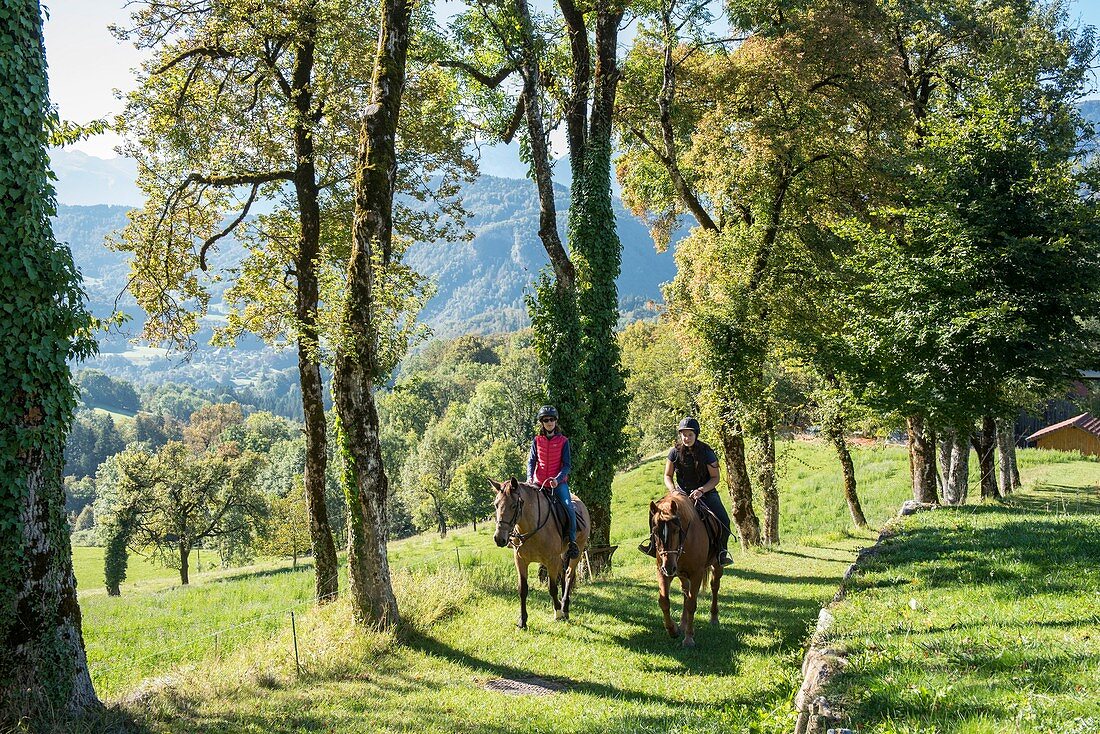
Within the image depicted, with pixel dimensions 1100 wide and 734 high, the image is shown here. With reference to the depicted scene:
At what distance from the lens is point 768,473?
2162 centimetres

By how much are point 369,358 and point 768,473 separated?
1546 centimetres

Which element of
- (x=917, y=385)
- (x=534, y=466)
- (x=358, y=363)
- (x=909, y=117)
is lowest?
(x=534, y=466)

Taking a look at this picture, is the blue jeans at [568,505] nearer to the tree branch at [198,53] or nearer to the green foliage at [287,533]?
the tree branch at [198,53]

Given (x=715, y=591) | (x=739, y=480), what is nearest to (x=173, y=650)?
(x=715, y=591)

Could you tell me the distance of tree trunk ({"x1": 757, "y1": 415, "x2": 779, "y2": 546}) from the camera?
2114cm

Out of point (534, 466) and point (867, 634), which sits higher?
point (534, 466)

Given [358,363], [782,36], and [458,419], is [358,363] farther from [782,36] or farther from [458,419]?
[458,419]

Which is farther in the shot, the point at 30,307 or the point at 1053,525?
the point at 1053,525

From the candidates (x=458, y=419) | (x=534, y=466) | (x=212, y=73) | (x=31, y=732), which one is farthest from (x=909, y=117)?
(x=458, y=419)

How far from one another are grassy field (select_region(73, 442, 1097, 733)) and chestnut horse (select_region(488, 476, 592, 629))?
2.04ft

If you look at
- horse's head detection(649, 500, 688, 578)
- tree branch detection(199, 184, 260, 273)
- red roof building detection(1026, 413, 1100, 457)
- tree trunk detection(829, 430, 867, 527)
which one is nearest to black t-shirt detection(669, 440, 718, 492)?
horse's head detection(649, 500, 688, 578)

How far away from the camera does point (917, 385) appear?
14.9 m

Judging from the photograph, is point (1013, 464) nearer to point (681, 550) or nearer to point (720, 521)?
point (720, 521)

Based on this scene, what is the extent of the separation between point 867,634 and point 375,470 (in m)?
7.64
